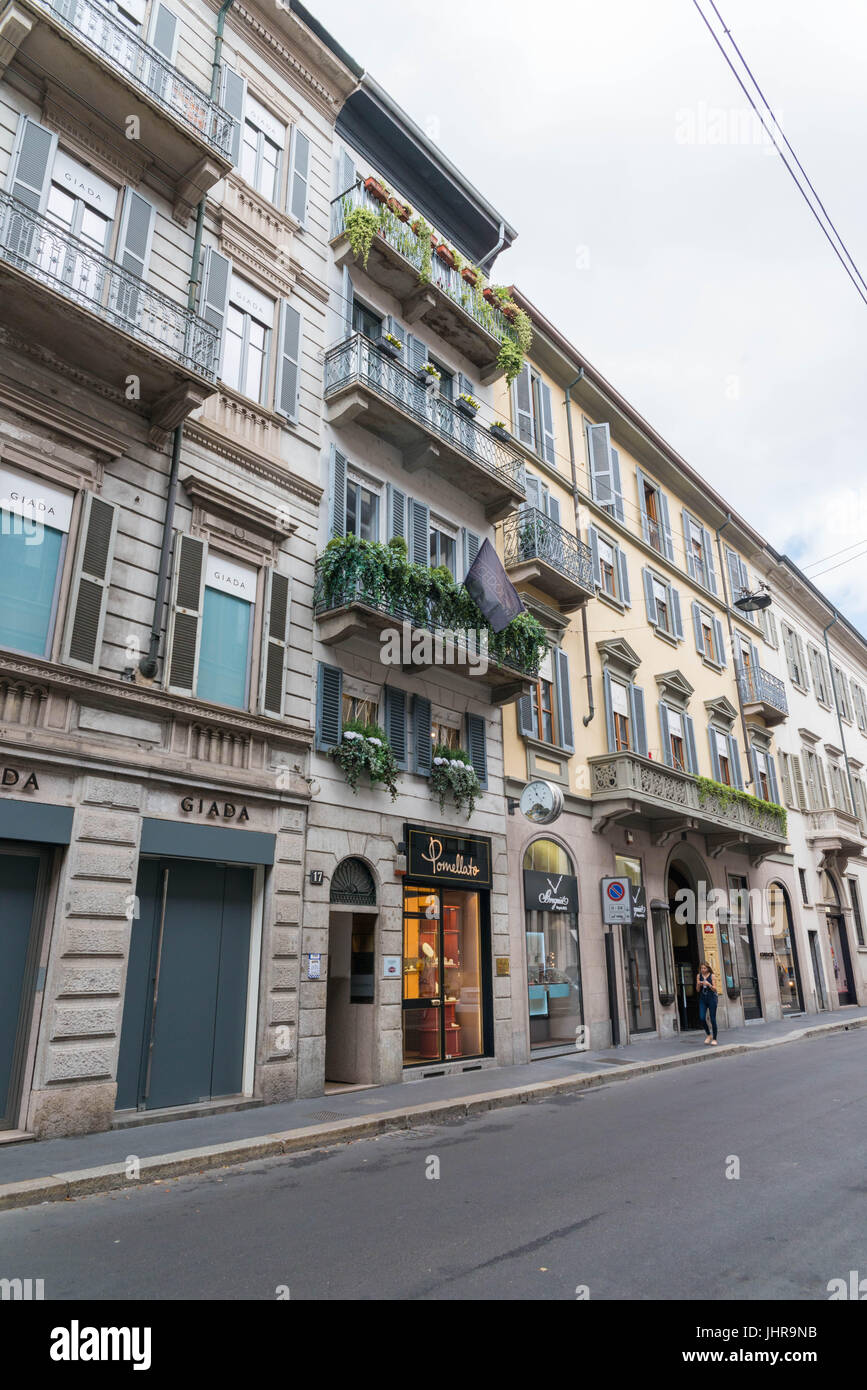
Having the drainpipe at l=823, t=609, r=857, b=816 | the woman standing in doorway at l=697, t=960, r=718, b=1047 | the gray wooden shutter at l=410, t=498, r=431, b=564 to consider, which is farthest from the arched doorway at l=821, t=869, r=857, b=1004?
the gray wooden shutter at l=410, t=498, r=431, b=564

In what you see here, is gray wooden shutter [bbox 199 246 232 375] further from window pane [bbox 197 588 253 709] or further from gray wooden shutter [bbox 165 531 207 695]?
window pane [bbox 197 588 253 709]

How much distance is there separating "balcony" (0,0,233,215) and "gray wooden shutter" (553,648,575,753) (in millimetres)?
11198

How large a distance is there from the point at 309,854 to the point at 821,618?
106 ft

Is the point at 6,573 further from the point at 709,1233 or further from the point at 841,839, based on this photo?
the point at 841,839

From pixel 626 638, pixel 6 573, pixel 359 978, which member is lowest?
pixel 359 978

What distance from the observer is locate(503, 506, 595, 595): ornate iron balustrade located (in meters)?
18.2

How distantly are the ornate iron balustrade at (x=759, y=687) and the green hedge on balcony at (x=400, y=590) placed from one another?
15141mm

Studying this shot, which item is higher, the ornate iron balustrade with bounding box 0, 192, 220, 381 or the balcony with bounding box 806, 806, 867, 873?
the ornate iron balustrade with bounding box 0, 192, 220, 381

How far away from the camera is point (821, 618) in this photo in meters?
38.0

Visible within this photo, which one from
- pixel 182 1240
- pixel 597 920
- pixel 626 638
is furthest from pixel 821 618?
pixel 182 1240

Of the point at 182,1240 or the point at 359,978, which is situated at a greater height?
the point at 359,978

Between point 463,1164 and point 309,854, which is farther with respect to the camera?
point 309,854

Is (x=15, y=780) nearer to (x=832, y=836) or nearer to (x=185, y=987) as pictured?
(x=185, y=987)

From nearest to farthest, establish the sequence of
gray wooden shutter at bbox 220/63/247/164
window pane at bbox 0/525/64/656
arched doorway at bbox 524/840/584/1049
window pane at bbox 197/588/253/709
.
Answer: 1. window pane at bbox 0/525/64/656
2. window pane at bbox 197/588/253/709
3. gray wooden shutter at bbox 220/63/247/164
4. arched doorway at bbox 524/840/584/1049
